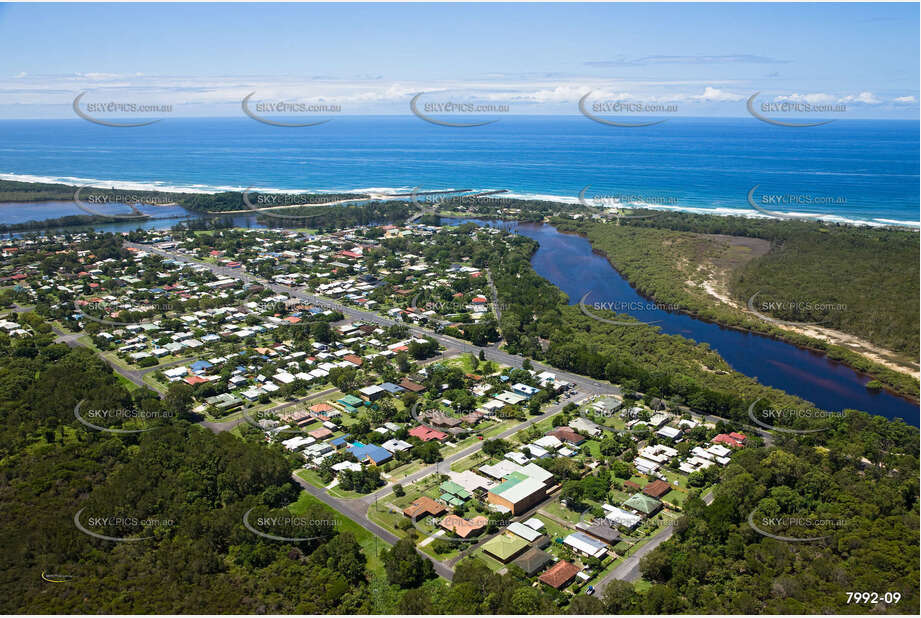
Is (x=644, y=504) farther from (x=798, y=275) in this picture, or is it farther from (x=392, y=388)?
(x=798, y=275)

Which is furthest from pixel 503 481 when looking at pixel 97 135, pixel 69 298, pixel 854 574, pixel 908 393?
pixel 97 135

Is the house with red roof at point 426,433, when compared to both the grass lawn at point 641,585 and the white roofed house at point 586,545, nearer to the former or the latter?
the white roofed house at point 586,545

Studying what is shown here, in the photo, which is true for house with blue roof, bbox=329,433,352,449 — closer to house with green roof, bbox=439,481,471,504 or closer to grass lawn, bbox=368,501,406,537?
grass lawn, bbox=368,501,406,537

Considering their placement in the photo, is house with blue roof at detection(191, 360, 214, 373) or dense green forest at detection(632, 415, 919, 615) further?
house with blue roof at detection(191, 360, 214, 373)

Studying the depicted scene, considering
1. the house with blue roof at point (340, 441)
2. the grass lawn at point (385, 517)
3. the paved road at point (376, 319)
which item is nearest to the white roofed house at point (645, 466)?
the paved road at point (376, 319)

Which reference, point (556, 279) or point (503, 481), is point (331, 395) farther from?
point (556, 279)

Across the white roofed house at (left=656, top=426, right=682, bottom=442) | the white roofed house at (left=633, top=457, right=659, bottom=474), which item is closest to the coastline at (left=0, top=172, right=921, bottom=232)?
the white roofed house at (left=656, top=426, right=682, bottom=442)

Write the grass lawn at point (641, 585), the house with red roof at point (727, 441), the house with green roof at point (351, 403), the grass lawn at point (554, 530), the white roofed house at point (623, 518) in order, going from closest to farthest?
the grass lawn at point (641, 585) → the grass lawn at point (554, 530) → the white roofed house at point (623, 518) → the house with red roof at point (727, 441) → the house with green roof at point (351, 403)
